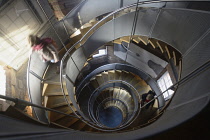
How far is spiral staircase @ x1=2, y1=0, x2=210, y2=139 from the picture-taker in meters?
2.79

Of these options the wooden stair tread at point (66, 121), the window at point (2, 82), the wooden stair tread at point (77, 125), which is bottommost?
the wooden stair tread at point (77, 125)

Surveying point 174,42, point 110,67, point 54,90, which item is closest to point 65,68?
point 54,90

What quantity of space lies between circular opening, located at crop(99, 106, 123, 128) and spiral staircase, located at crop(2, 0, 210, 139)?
0.29 feet

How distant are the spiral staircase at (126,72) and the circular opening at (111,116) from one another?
0.29ft

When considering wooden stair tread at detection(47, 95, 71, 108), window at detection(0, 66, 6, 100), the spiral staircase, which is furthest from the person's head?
wooden stair tread at detection(47, 95, 71, 108)

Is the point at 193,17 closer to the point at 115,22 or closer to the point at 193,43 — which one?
the point at 193,43

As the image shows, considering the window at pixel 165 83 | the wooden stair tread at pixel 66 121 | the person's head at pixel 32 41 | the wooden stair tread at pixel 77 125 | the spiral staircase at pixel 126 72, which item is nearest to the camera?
the spiral staircase at pixel 126 72

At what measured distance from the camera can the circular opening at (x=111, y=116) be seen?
1201 cm

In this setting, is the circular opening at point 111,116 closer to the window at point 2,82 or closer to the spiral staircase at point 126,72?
the spiral staircase at point 126,72

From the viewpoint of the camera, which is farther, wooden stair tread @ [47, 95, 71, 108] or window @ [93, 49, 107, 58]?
window @ [93, 49, 107, 58]

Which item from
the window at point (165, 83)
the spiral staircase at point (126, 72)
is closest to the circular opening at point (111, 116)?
the spiral staircase at point (126, 72)

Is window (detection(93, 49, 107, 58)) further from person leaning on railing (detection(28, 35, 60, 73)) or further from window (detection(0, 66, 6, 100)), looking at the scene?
window (detection(0, 66, 6, 100))

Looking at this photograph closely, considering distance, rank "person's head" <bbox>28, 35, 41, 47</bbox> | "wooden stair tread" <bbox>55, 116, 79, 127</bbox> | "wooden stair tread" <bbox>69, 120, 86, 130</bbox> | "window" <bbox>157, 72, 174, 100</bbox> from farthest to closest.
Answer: "window" <bbox>157, 72, 174, 100</bbox> → "wooden stair tread" <bbox>69, 120, 86, 130</bbox> → "wooden stair tread" <bbox>55, 116, 79, 127</bbox> → "person's head" <bbox>28, 35, 41, 47</bbox>

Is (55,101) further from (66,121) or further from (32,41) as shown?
(32,41)
